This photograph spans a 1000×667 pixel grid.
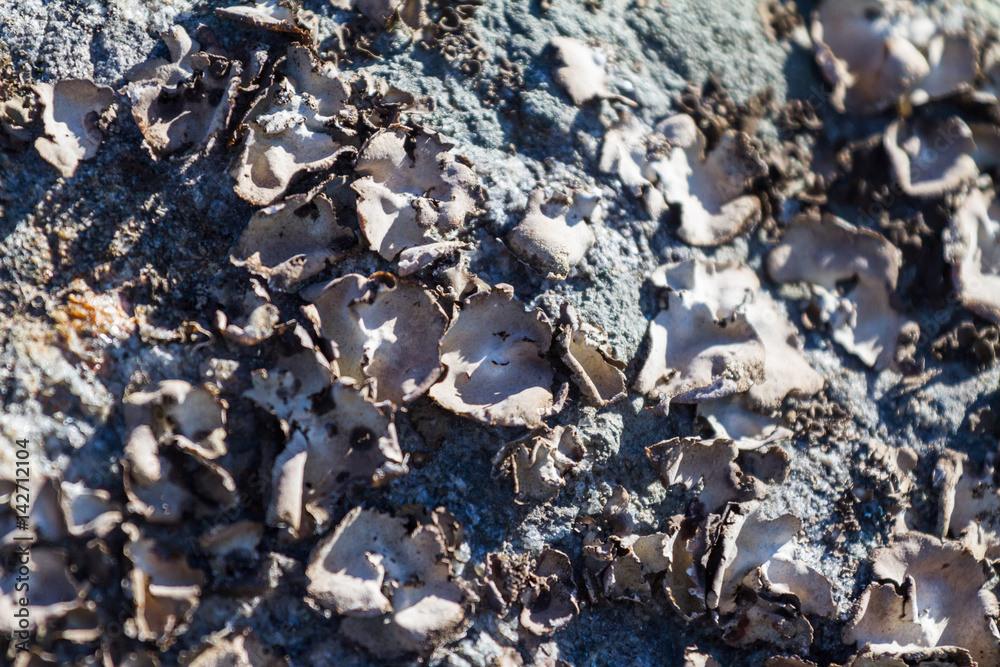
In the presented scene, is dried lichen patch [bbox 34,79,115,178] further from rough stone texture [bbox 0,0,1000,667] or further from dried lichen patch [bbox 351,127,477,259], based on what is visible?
dried lichen patch [bbox 351,127,477,259]

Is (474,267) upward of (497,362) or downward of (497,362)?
upward

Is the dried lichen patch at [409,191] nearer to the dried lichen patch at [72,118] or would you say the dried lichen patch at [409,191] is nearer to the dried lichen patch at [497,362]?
the dried lichen patch at [497,362]

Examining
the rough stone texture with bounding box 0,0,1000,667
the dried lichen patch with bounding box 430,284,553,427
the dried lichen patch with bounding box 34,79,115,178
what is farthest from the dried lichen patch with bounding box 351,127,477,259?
the dried lichen patch with bounding box 34,79,115,178

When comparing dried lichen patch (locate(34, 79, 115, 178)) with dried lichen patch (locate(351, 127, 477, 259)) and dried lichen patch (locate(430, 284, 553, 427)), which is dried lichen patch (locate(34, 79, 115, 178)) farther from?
dried lichen patch (locate(430, 284, 553, 427))

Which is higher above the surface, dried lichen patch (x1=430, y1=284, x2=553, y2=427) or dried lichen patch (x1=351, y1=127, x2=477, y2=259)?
dried lichen patch (x1=351, y1=127, x2=477, y2=259)

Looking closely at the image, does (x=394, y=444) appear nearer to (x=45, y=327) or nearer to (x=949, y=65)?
(x=45, y=327)

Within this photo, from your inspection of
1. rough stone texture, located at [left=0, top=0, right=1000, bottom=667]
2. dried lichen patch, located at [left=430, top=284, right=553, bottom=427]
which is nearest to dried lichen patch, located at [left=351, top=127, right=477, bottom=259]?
rough stone texture, located at [left=0, top=0, right=1000, bottom=667]

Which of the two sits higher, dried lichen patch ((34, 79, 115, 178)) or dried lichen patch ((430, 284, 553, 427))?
dried lichen patch ((34, 79, 115, 178))

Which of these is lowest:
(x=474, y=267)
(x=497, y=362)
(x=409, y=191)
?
(x=497, y=362)

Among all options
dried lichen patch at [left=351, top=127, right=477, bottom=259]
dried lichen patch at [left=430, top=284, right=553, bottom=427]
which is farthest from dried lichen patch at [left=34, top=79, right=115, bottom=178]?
dried lichen patch at [left=430, top=284, right=553, bottom=427]

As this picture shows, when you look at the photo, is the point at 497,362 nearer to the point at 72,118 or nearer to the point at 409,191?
the point at 409,191

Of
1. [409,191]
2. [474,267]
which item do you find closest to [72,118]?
[409,191]
